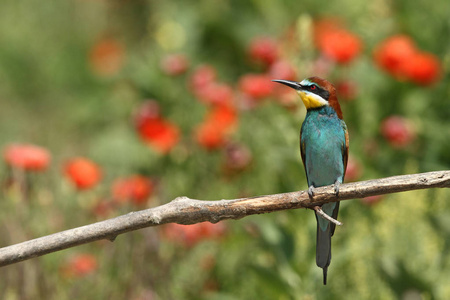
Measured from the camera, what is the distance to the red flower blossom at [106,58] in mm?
6043

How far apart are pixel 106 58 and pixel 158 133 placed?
103 inches

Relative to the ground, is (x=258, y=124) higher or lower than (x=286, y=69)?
lower

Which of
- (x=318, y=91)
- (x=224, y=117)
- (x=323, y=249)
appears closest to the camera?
(x=323, y=249)

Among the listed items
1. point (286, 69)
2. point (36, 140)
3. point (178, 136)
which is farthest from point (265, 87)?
point (36, 140)

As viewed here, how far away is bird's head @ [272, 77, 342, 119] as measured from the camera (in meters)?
2.62

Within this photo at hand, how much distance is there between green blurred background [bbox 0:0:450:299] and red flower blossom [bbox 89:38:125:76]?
2 cm

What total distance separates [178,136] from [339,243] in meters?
1.04

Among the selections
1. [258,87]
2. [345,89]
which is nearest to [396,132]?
[345,89]

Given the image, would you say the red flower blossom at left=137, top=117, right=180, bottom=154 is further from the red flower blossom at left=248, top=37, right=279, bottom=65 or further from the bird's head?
the bird's head

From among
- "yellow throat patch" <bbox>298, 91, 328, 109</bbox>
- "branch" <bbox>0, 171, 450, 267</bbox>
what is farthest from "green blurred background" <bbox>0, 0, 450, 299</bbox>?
"branch" <bbox>0, 171, 450, 267</bbox>

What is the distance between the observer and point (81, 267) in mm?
2975

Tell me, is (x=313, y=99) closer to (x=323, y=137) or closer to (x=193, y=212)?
(x=323, y=137)

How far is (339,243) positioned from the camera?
10.8ft

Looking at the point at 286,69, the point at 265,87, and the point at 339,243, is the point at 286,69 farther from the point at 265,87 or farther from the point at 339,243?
the point at 339,243
